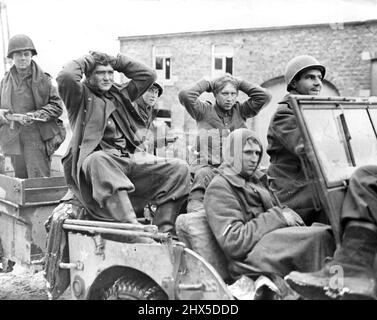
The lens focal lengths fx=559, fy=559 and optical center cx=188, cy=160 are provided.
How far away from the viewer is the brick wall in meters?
12.9

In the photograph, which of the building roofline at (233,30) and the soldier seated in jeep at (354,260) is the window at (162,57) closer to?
the building roofline at (233,30)

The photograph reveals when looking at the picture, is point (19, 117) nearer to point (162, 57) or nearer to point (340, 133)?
point (340, 133)

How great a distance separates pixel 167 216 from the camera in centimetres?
443

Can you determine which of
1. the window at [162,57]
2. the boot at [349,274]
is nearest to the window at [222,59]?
the window at [162,57]

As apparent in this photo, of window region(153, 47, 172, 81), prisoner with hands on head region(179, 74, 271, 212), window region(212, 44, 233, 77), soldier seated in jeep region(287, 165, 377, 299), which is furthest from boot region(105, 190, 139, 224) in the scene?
window region(153, 47, 172, 81)

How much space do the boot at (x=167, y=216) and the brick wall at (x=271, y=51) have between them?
895 cm

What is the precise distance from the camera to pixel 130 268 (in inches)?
147

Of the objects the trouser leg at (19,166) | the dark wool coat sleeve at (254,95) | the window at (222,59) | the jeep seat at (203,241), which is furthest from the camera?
the window at (222,59)

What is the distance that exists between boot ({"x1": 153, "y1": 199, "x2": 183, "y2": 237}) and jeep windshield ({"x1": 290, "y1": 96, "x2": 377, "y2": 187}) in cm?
151

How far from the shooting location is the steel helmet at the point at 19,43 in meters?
6.17

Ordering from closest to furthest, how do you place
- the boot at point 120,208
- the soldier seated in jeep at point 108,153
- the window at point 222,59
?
the boot at point 120,208, the soldier seated in jeep at point 108,153, the window at point 222,59

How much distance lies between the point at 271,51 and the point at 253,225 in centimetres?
1106

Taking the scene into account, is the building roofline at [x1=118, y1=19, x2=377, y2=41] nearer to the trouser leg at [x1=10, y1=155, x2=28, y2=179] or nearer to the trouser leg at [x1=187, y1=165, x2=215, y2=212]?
the trouser leg at [x1=187, y1=165, x2=215, y2=212]
